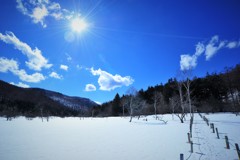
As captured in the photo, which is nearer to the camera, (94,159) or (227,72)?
(94,159)

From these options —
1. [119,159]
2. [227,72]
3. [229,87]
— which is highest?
[227,72]

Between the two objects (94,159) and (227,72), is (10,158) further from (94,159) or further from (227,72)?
(227,72)

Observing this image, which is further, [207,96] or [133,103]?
[207,96]

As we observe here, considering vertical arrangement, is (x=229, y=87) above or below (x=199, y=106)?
above

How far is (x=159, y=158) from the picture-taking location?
866 cm

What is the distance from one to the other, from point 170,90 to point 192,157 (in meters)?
70.2

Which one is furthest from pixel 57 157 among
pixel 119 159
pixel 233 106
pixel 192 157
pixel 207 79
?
pixel 207 79

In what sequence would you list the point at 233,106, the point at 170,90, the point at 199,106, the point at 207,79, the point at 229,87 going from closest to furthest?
the point at 233,106 < the point at 229,87 < the point at 199,106 < the point at 207,79 < the point at 170,90

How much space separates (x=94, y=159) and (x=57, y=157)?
2.38m

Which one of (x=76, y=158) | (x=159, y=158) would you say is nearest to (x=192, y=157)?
(x=159, y=158)

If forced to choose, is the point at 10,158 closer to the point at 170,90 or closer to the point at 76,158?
the point at 76,158

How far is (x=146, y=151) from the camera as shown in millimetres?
10219

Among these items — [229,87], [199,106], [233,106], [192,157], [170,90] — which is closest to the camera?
[192,157]

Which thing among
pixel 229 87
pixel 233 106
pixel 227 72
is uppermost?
pixel 227 72
